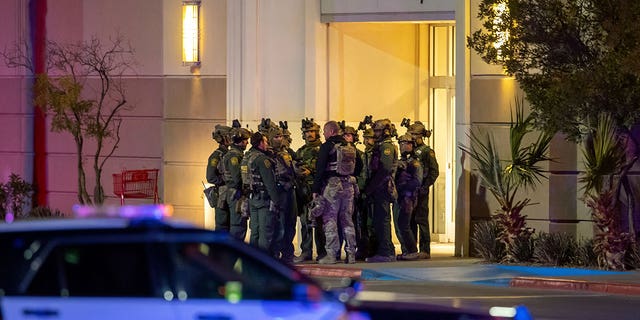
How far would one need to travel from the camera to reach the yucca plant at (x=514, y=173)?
67.7 feet

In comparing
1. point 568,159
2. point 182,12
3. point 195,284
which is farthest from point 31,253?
point 182,12

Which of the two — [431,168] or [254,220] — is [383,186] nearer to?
[431,168]

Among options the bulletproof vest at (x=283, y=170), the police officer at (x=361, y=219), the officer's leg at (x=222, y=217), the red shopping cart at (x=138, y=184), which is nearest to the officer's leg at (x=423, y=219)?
the police officer at (x=361, y=219)

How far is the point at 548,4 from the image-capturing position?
64.1ft

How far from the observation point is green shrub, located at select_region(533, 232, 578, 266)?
20.1 meters

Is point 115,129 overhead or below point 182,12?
below

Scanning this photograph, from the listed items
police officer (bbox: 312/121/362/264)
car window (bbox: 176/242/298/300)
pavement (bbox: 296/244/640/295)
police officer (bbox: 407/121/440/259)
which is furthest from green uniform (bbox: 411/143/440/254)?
car window (bbox: 176/242/298/300)

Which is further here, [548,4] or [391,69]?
[391,69]

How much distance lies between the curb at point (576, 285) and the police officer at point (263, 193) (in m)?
4.17

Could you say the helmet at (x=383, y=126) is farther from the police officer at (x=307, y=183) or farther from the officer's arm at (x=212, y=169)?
the officer's arm at (x=212, y=169)

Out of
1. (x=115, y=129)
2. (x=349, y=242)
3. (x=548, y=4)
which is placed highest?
(x=548, y=4)

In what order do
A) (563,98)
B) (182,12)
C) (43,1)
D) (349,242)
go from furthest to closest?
(43,1) < (182,12) < (349,242) < (563,98)

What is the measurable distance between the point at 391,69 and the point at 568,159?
482 cm

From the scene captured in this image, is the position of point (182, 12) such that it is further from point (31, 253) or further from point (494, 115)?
point (31, 253)
